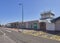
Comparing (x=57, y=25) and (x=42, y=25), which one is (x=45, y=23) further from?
(x=57, y=25)

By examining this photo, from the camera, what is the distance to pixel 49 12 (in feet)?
270

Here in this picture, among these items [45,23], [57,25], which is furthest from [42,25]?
[57,25]

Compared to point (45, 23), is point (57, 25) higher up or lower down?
lower down

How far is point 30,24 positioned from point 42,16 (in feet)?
47.2

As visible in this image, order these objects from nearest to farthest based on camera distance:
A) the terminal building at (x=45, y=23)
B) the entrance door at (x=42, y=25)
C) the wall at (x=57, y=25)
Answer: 1. the wall at (x=57, y=25)
2. the terminal building at (x=45, y=23)
3. the entrance door at (x=42, y=25)

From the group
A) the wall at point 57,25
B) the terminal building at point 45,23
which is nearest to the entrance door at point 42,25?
the terminal building at point 45,23

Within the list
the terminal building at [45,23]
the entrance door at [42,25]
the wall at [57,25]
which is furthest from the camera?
the entrance door at [42,25]

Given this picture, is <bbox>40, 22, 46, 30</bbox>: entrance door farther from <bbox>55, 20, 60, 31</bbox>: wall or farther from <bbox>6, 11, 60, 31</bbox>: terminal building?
<bbox>55, 20, 60, 31</bbox>: wall

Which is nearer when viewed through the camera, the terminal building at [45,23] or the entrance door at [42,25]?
the terminal building at [45,23]

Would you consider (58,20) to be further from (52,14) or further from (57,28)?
(52,14)

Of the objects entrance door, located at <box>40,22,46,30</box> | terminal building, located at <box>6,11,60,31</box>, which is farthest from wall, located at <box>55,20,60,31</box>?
entrance door, located at <box>40,22,46,30</box>

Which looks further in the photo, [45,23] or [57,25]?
[45,23]

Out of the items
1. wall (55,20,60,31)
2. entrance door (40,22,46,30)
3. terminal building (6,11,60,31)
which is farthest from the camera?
entrance door (40,22,46,30)

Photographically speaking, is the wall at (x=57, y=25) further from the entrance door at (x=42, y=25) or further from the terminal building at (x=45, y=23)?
the entrance door at (x=42, y=25)
